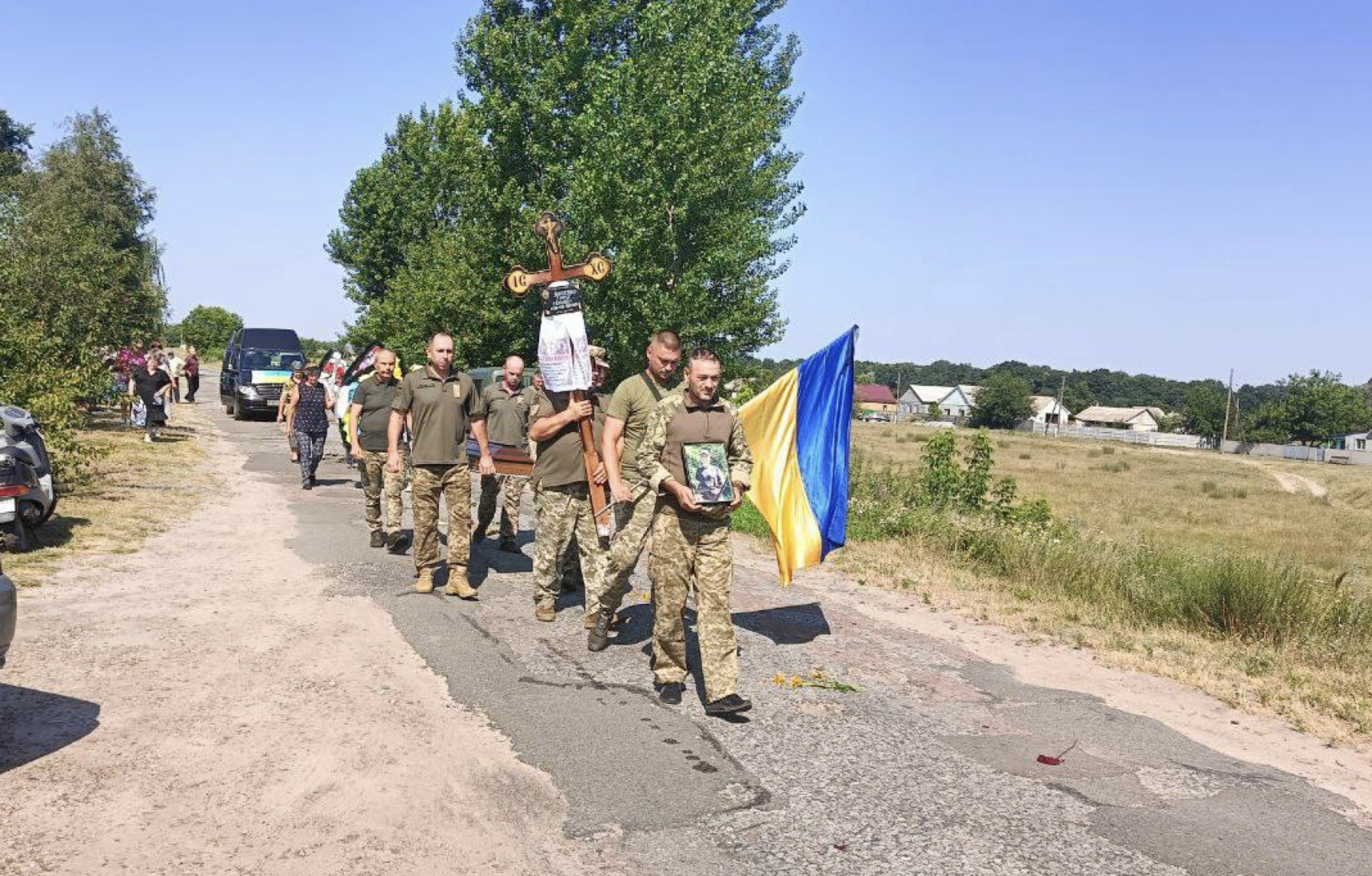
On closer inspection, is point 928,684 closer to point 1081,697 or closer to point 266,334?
point 1081,697

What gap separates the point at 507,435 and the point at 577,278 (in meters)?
3.36

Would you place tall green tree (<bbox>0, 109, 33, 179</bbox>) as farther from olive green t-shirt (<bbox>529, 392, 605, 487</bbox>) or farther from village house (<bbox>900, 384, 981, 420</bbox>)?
village house (<bbox>900, 384, 981, 420</bbox>)

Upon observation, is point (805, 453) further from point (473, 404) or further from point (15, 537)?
point (15, 537)

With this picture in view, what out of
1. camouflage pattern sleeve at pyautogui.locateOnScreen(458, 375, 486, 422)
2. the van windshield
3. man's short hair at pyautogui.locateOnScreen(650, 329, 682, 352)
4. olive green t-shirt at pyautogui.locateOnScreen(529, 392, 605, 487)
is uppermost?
man's short hair at pyautogui.locateOnScreen(650, 329, 682, 352)

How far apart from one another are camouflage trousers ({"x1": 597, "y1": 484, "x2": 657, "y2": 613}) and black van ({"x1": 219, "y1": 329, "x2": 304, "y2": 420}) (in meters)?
22.7

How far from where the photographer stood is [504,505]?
10625mm

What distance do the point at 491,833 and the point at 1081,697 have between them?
14.0ft

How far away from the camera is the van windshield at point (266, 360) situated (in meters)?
27.8

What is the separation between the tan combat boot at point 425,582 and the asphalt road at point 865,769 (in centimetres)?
43

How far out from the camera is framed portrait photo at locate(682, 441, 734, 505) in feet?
18.9

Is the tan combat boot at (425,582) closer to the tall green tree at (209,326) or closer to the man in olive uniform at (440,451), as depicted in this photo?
the man in olive uniform at (440,451)

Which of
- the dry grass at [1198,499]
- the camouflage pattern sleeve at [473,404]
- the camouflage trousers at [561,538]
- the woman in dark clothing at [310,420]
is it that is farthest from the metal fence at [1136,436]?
the camouflage trousers at [561,538]

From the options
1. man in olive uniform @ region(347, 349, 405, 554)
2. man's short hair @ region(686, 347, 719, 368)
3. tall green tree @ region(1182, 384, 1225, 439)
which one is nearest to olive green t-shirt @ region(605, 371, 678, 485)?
man's short hair @ region(686, 347, 719, 368)

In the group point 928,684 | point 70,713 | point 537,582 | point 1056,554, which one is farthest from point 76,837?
point 1056,554
